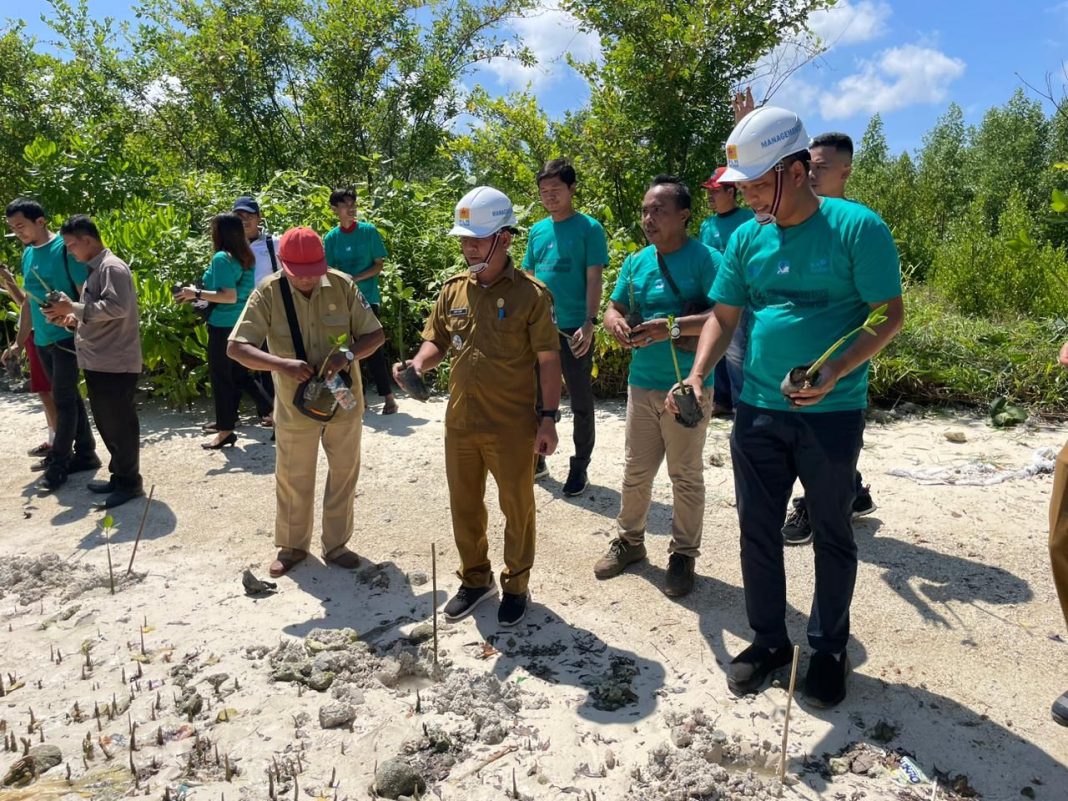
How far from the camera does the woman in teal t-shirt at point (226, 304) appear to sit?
20.4 feet

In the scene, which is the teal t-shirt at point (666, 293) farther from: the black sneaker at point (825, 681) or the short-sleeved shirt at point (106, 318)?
the short-sleeved shirt at point (106, 318)

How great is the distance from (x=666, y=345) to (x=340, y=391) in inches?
64.2

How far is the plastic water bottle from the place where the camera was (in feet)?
12.9

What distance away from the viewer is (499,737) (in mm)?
2885

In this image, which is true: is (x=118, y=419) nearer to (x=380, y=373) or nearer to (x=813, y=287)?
(x=380, y=373)

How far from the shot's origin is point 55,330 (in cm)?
569

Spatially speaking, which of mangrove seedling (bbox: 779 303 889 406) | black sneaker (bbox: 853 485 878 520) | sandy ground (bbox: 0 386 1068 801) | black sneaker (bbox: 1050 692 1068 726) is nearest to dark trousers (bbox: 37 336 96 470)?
→ sandy ground (bbox: 0 386 1068 801)

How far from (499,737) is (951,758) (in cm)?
155

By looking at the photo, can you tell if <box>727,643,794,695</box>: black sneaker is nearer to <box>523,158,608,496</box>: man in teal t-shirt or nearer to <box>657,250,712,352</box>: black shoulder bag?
<box>657,250,712,352</box>: black shoulder bag

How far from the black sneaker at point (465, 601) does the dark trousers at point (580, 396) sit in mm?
1612

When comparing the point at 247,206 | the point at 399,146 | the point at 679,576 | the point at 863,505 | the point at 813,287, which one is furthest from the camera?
the point at 399,146

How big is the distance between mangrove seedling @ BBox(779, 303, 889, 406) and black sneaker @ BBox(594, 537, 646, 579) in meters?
1.74

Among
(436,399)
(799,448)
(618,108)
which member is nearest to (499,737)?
(799,448)

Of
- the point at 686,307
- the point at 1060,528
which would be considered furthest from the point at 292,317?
the point at 1060,528
